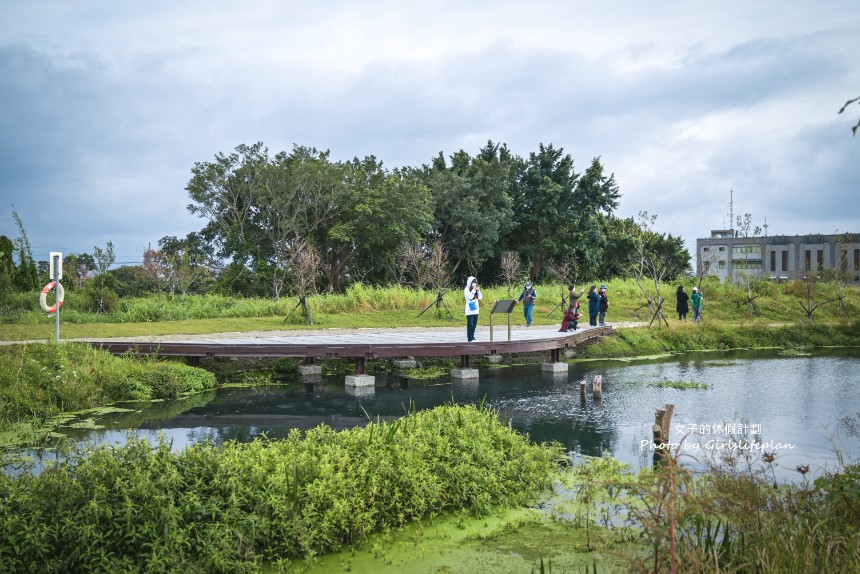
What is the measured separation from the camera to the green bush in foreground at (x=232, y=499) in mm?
4895

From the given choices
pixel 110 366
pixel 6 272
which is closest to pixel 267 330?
pixel 110 366

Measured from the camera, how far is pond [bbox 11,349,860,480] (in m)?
10.7

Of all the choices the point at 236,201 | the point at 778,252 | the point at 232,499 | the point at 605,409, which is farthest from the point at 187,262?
the point at 778,252

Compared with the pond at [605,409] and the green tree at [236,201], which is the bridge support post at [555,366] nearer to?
the pond at [605,409]

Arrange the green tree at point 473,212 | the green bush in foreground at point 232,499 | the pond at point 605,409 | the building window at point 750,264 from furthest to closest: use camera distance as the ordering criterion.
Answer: the building window at point 750,264
the green tree at point 473,212
the pond at point 605,409
the green bush in foreground at point 232,499

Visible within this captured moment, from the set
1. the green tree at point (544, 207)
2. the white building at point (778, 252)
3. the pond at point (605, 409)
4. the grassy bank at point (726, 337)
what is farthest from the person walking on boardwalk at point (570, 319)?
the white building at point (778, 252)

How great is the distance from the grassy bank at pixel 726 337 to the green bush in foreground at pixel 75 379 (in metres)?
13.4

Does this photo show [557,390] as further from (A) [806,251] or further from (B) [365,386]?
(A) [806,251]

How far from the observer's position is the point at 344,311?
93.4 ft

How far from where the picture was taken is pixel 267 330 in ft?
76.2

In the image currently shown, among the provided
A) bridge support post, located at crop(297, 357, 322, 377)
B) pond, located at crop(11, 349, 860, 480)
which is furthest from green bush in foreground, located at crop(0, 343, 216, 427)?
bridge support post, located at crop(297, 357, 322, 377)

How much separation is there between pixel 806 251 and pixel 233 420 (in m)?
73.9

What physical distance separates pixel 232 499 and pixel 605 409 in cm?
952

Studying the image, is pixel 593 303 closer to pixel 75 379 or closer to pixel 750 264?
pixel 75 379
